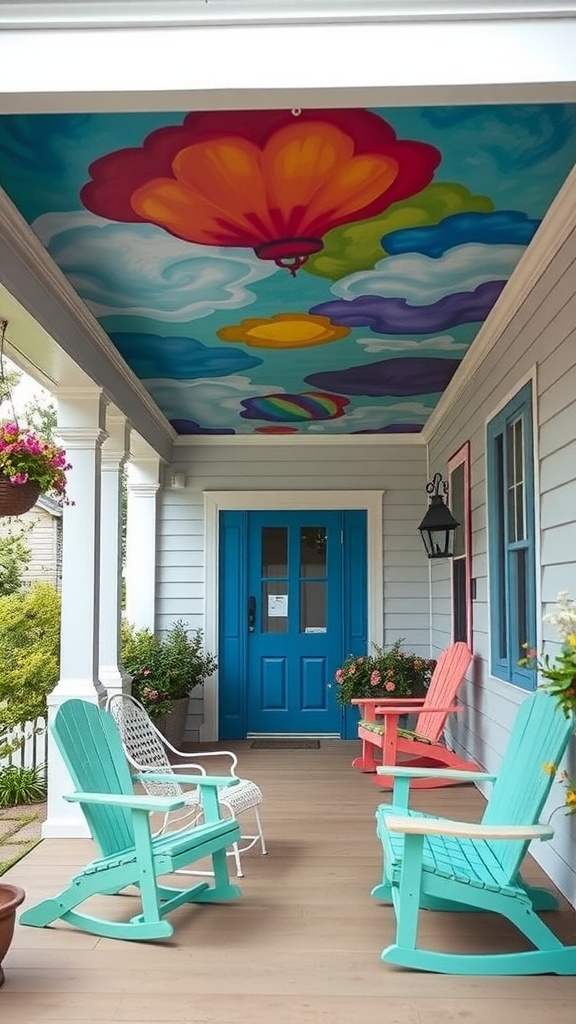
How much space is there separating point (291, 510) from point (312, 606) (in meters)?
0.86

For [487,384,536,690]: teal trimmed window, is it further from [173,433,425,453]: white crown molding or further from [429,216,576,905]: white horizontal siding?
[173,433,425,453]: white crown molding

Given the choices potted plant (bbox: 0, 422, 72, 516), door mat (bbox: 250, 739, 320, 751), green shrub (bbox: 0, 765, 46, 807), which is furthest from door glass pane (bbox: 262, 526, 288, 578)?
potted plant (bbox: 0, 422, 72, 516)

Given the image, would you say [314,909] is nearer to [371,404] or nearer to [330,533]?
[371,404]

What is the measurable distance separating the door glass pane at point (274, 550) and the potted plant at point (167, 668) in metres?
0.83

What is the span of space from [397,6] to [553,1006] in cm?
275

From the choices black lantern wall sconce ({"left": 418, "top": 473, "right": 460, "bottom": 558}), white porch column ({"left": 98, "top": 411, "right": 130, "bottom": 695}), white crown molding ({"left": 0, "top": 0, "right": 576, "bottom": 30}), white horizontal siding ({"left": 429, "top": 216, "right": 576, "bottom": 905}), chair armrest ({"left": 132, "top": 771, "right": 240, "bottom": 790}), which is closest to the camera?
white crown molding ({"left": 0, "top": 0, "right": 576, "bottom": 30})

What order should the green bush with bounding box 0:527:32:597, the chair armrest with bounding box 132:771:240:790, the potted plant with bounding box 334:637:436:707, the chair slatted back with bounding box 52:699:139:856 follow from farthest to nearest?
the green bush with bounding box 0:527:32:597, the potted plant with bounding box 334:637:436:707, the chair armrest with bounding box 132:771:240:790, the chair slatted back with bounding box 52:699:139:856

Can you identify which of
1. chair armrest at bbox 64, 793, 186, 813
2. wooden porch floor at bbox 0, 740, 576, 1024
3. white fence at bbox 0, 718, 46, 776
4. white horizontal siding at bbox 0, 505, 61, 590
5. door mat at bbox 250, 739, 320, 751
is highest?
white horizontal siding at bbox 0, 505, 61, 590

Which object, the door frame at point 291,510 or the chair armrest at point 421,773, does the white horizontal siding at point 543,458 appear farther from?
the door frame at point 291,510

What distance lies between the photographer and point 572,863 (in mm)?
3729

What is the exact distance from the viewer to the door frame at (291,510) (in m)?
8.45

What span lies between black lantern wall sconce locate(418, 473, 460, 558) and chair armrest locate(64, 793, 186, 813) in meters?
3.55

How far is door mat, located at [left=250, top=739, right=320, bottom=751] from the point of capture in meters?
7.89

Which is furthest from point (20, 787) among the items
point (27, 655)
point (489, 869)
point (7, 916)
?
point (489, 869)
